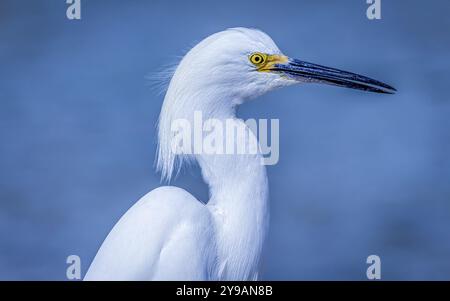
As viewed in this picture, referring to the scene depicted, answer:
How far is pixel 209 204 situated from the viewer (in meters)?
2.12

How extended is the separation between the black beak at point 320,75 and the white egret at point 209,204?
0.04 m

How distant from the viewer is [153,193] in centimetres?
205

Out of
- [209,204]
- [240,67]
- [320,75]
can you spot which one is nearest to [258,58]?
[240,67]

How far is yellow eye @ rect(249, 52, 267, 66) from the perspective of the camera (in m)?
2.07

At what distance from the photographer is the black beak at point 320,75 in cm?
215

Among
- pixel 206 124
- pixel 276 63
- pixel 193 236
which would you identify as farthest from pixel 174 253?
pixel 276 63

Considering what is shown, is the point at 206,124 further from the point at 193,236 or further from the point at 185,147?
the point at 193,236

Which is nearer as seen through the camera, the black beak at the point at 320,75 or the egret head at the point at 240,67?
the egret head at the point at 240,67

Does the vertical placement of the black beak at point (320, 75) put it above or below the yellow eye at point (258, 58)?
below

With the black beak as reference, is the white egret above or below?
below

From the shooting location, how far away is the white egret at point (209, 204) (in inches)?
76.8

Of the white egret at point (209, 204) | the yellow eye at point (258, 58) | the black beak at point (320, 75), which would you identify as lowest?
the white egret at point (209, 204)

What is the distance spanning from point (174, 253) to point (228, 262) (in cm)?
20
